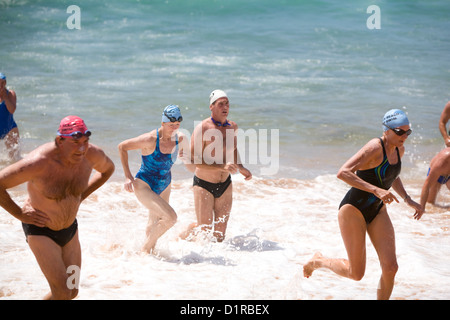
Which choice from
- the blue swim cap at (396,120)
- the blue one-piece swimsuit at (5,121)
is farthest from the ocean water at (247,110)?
the blue swim cap at (396,120)

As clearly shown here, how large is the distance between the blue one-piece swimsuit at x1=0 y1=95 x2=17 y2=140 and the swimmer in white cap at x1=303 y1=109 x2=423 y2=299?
24.0 feet

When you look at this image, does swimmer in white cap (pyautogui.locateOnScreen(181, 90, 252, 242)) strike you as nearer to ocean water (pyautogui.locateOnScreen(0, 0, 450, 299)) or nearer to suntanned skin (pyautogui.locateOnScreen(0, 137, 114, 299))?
ocean water (pyautogui.locateOnScreen(0, 0, 450, 299))

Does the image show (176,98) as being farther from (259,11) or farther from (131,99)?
(259,11)

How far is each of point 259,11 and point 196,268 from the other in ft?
74.9

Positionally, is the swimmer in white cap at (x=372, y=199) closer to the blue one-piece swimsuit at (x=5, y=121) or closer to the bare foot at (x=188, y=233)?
the bare foot at (x=188, y=233)

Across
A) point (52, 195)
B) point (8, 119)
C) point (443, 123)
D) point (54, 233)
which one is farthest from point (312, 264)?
point (8, 119)

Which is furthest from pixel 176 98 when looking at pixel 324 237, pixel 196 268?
pixel 196 268

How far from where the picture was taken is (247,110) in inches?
643

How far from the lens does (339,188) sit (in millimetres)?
10711

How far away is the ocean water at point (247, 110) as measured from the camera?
6.65 metres

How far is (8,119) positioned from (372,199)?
7.60 metres

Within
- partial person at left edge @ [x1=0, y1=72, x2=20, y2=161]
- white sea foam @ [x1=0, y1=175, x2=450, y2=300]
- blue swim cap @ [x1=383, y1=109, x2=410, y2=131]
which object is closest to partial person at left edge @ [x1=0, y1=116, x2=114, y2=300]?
white sea foam @ [x1=0, y1=175, x2=450, y2=300]

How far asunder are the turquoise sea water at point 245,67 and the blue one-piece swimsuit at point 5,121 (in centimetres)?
176
